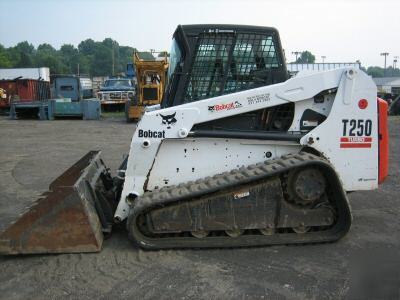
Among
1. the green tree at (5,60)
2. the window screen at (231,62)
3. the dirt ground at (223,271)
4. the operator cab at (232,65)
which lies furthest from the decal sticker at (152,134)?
the green tree at (5,60)

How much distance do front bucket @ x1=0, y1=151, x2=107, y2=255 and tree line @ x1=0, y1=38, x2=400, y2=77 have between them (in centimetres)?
8037

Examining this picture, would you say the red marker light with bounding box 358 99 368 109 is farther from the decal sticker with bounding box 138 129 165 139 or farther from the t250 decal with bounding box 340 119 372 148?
the decal sticker with bounding box 138 129 165 139

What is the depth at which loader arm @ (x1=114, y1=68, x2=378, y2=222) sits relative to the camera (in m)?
4.68

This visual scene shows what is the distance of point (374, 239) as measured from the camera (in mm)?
4895

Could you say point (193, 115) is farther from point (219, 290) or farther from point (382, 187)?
point (382, 187)

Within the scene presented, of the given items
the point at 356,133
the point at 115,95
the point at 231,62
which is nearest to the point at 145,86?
the point at 115,95

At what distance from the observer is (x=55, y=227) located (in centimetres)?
438

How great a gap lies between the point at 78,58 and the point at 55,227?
119 metres

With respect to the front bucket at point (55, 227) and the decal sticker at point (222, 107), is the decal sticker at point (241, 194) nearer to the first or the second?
the decal sticker at point (222, 107)

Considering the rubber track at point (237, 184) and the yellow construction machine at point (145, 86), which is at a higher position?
the yellow construction machine at point (145, 86)

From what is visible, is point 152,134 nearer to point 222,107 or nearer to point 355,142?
point 222,107

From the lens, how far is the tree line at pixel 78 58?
100 meters

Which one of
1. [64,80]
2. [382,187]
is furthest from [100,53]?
[382,187]

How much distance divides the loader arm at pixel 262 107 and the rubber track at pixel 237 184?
0.92 ft
